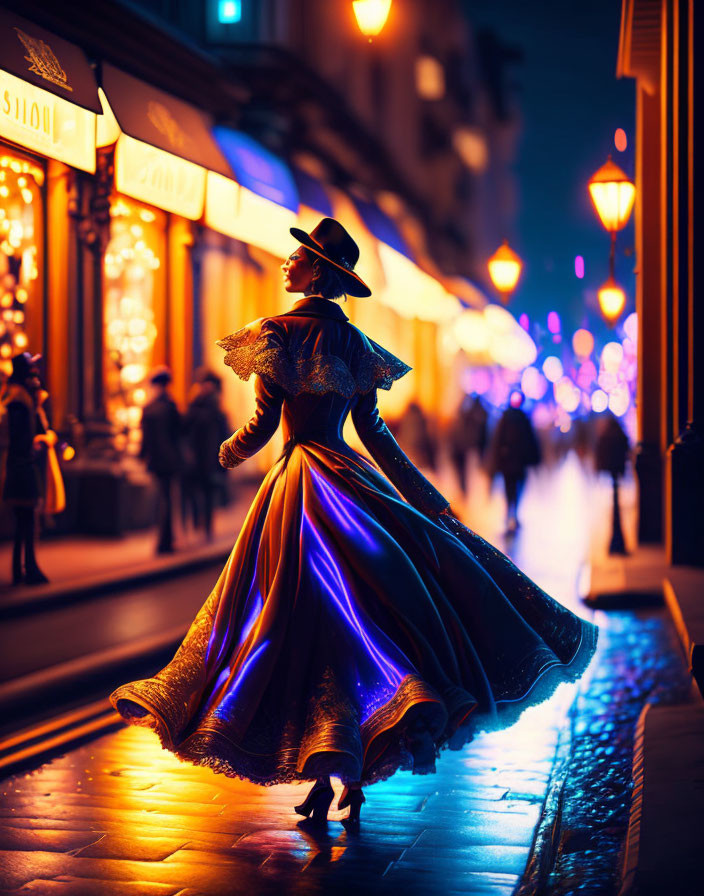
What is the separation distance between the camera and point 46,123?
1080cm

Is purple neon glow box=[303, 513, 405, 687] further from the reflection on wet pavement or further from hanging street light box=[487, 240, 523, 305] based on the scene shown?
hanging street light box=[487, 240, 523, 305]

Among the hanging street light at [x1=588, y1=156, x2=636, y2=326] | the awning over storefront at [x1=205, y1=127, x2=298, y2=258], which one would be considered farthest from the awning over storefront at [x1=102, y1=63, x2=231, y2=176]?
the hanging street light at [x1=588, y1=156, x2=636, y2=326]

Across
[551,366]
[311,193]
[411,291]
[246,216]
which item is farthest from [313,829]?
[551,366]

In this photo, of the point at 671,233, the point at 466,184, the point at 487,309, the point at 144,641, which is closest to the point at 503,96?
the point at 466,184

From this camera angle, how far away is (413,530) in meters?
5.13

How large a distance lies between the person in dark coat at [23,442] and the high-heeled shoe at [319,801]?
5639 millimetres

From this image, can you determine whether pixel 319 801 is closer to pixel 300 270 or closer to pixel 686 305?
pixel 300 270

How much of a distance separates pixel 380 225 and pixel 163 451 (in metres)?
18.1

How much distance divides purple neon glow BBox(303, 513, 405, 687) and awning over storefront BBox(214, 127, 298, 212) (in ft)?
41.8

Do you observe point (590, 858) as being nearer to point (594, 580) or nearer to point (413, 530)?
point (413, 530)

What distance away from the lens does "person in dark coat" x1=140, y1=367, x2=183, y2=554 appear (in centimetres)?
1375

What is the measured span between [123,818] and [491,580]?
66.6 inches

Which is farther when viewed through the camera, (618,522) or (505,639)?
(618,522)

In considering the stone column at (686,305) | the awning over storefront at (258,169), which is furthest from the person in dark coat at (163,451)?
the stone column at (686,305)
